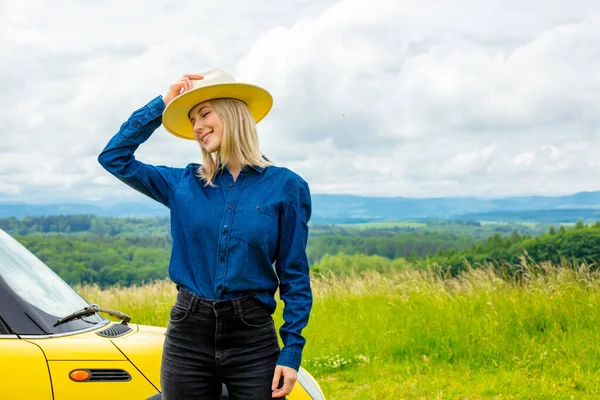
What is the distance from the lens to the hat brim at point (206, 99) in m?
3.29

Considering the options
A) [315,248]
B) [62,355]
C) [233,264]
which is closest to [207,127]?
[233,264]

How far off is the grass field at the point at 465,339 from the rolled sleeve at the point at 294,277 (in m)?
4.75

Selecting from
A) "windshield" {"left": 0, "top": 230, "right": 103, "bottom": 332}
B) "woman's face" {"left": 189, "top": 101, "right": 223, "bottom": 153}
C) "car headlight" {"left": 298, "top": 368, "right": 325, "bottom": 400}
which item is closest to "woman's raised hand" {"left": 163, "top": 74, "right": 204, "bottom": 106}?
"woman's face" {"left": 189, "top": 101, "right": 223, "bottom": 153}

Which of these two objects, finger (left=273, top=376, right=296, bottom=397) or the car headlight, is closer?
finger (left=273, top=376, right=296, bottom=397)

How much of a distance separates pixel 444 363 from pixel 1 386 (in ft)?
20.4

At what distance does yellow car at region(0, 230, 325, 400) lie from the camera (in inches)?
134

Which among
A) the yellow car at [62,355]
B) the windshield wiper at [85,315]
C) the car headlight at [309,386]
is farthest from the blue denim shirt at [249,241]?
the windshield wiper at [85,315]

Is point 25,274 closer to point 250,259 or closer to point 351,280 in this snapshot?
point 250,259

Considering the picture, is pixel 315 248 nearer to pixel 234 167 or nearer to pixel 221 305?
pixel 234 167

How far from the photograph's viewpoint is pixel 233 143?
10.5 feet

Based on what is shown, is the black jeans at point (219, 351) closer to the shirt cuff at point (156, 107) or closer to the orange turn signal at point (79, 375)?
the orange turn signal at point (79, 375)

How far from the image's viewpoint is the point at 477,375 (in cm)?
828

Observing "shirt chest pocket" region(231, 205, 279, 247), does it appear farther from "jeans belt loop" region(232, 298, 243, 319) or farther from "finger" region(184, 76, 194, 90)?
"finger" region(184, 76, 194, 90)

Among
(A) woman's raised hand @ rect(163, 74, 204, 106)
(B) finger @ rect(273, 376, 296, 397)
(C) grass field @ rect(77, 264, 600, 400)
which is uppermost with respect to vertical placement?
(A) woman's raised hand @ rect(163, 74, 204, 106)
